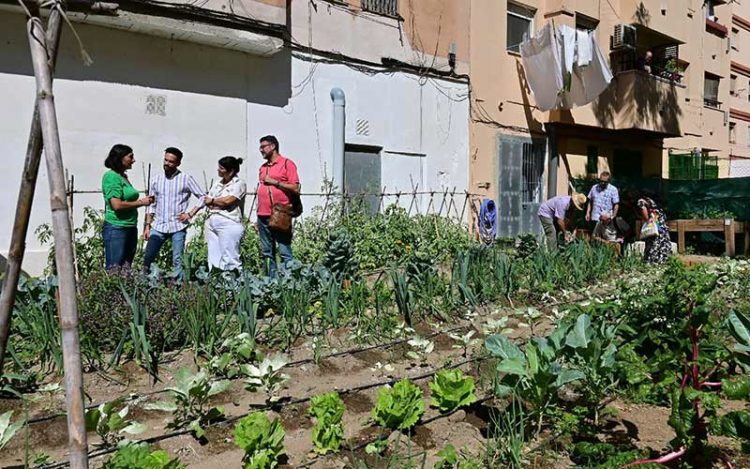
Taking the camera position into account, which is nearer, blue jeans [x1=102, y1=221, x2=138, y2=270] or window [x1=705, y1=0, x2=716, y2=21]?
blue jeans [x1=102, y1=221, x2=138, y2=270]

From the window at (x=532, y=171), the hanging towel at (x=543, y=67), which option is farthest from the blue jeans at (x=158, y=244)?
the window at (x=532, y=171)

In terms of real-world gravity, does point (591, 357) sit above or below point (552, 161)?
below

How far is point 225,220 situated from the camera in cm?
603

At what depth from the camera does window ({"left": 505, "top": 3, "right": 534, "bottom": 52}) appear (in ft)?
45.8

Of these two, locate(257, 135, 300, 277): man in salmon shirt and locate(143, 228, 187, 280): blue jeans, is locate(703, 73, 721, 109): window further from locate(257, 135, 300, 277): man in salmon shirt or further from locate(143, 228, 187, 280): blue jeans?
locate(143, 228, 187, 280): blue jeans

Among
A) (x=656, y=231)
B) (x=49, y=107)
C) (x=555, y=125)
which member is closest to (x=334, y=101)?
(x=656, y=231)

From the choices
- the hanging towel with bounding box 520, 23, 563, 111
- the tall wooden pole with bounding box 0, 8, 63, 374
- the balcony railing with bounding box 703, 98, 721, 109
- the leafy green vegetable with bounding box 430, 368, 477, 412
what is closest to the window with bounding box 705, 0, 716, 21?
the balcony railing with bounding box 703, 98, 721, 109

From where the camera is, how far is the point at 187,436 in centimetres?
296

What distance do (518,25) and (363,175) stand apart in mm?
6050

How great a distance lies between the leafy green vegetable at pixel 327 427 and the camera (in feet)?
9.09

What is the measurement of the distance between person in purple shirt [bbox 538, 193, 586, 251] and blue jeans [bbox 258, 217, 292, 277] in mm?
5042

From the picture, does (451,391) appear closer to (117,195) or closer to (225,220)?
(225,220)

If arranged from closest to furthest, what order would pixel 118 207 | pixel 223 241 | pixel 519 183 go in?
1. pixel 118 207
2. pixel 223 241
3. pixel 519 183

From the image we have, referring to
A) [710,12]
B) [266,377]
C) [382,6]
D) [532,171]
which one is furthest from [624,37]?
[266,377]
